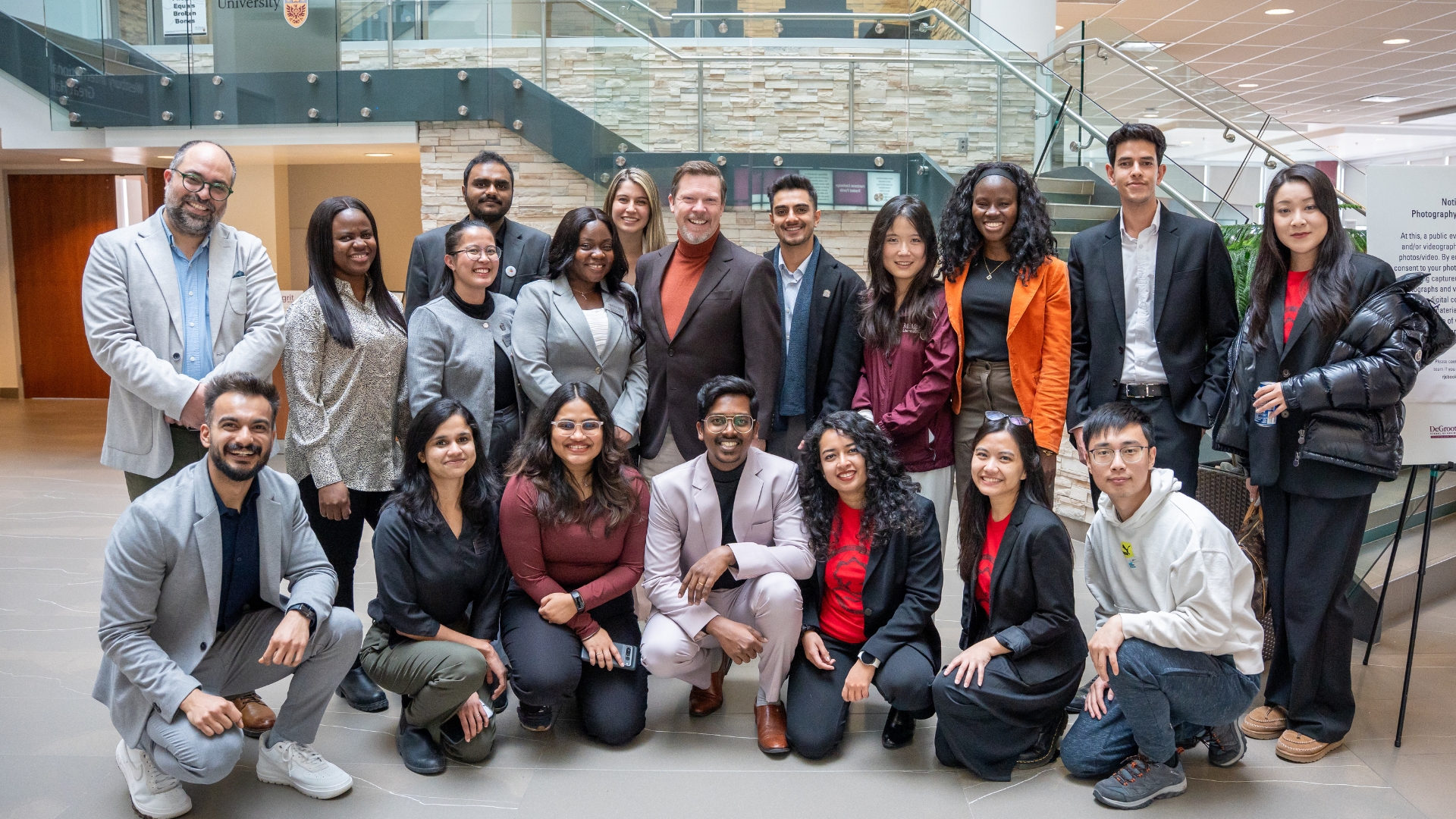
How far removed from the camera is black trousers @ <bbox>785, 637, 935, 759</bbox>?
294 cm

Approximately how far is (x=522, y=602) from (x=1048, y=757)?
162 cm

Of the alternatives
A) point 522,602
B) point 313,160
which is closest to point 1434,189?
point 522,602

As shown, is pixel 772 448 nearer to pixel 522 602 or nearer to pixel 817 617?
pixel 817 617

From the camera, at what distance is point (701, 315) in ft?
11.4

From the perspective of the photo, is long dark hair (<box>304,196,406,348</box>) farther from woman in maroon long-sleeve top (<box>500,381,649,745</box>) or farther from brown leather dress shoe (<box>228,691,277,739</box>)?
brown leather dress shoe (<box>228,691,277,739</box>)

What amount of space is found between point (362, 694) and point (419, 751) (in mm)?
520

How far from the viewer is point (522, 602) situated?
10.4 feet

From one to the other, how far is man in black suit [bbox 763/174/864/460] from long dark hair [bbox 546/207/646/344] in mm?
505

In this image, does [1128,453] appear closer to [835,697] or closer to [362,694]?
[835,697]

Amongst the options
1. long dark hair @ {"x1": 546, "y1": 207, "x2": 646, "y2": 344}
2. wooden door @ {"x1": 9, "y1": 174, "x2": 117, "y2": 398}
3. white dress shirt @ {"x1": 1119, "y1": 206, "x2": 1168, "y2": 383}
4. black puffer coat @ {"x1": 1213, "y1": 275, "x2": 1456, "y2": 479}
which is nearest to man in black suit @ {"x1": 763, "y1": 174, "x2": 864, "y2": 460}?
long dark hair @ {"x1": 546, "y1": 207, "x2": 646, "y2": 344}

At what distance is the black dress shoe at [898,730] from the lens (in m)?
3.06

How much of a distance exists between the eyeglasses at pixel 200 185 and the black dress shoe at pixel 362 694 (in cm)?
156

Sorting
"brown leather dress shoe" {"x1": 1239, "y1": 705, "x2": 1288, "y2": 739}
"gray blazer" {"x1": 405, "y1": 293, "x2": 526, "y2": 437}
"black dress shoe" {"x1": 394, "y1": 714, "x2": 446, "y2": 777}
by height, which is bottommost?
"black dress shoe" {"x1": 394, "y1": 714, "x2": 446, "y2": 777}

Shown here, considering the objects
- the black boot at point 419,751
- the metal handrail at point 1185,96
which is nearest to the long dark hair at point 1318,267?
the black boot at point 419,751
